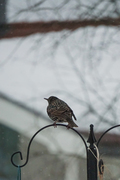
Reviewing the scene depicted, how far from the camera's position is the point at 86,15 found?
5.69 ft

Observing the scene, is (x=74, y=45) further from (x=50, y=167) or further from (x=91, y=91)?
(x=50, y=167)

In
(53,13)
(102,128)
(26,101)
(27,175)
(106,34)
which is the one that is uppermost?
(53,13)

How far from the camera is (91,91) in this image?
5.52 ft

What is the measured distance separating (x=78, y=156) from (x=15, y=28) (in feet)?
2.59

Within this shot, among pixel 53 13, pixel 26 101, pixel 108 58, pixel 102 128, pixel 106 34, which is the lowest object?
pixel 102 128

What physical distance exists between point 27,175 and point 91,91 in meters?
0.57

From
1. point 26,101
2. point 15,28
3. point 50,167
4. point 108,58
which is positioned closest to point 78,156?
point 50,167

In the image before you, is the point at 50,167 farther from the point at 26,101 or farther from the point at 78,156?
the point at 26,101

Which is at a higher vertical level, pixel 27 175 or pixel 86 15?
pixel 86 15

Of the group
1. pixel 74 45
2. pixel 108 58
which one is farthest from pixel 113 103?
pixel 74 45

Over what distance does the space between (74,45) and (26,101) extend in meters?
0.40

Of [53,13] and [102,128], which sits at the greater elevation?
[53,13]

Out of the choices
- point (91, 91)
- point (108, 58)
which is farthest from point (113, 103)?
point (108, 58)

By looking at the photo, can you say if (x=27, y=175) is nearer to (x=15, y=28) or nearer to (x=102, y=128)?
(x=102, y=128)
